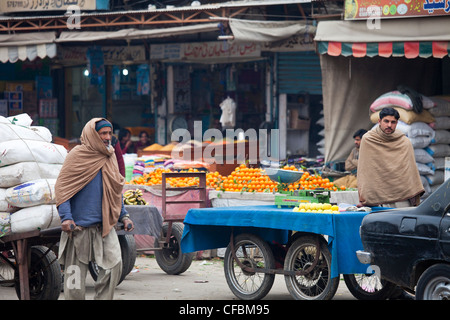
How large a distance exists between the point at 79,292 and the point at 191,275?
12.0 ft

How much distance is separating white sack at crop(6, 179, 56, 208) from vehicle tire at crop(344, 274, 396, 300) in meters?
3.22

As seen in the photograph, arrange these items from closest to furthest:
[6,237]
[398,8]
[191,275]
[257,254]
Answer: [6,237] → [257,254] → [191,275] → [398,8]

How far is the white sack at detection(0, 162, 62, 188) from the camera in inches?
317

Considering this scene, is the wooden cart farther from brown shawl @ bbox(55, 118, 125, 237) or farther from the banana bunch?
brown shawl @ bbox(55, 118, 125, 237)

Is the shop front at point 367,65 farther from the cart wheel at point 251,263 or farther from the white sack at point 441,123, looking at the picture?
the cart wheel at point 251,263

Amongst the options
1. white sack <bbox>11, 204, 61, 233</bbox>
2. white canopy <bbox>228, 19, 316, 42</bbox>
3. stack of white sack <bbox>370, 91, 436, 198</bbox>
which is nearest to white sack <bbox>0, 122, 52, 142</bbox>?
white sack <bbox>11, 204, 61, 233</bbox>

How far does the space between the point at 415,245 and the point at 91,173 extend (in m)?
2.90

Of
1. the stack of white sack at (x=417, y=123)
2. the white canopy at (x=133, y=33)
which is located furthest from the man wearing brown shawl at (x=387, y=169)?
the white canopy at (x=133, y=33)

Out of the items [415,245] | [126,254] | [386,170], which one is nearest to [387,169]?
[386,170]

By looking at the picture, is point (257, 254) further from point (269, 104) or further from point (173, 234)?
point (269, 104)

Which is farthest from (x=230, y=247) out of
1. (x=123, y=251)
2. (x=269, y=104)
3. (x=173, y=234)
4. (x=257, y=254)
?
(x=269, y=104)

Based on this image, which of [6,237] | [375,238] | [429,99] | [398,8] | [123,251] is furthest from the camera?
[429,99]

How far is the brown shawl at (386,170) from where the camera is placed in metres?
8.50

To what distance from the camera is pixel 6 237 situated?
26.0ft
